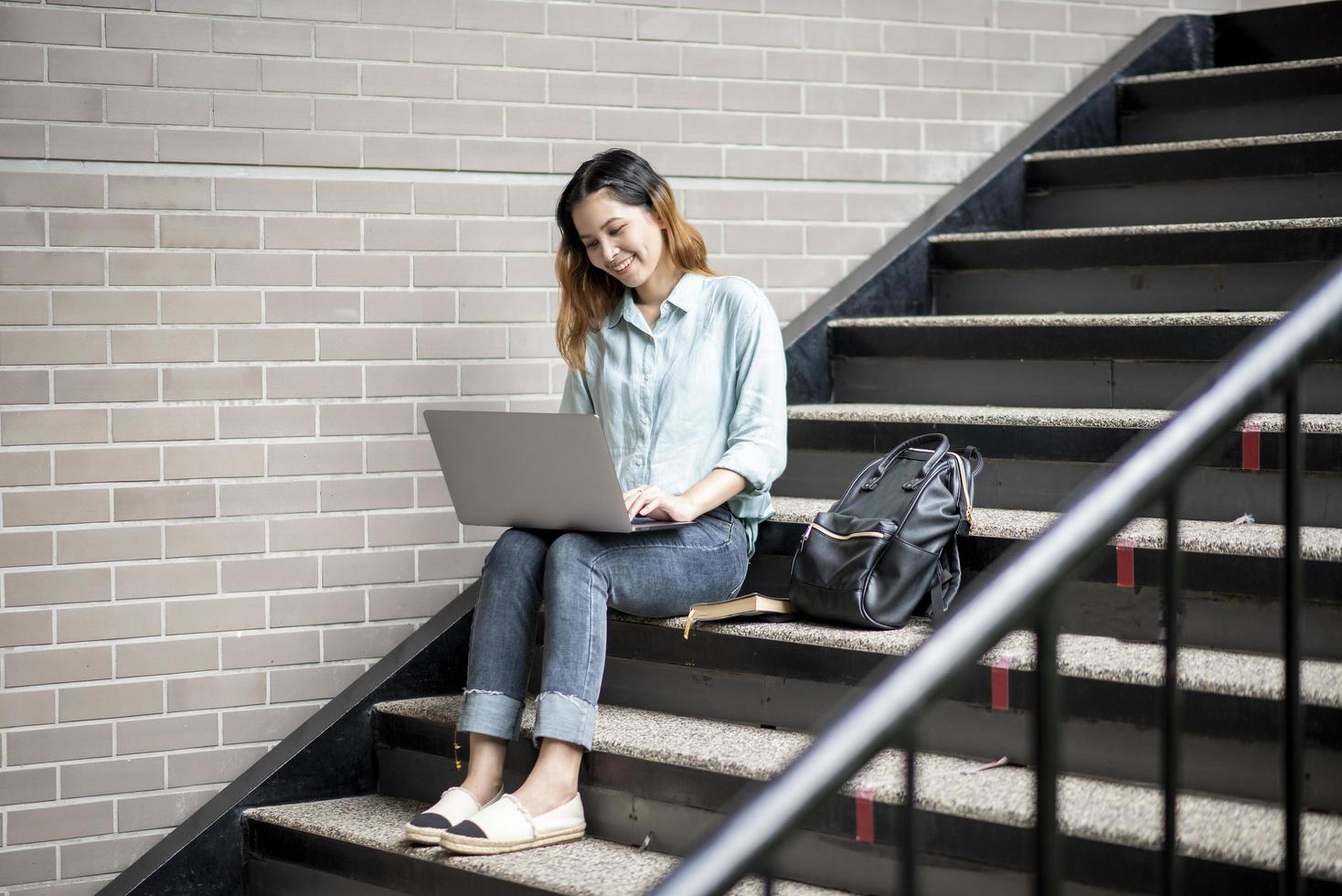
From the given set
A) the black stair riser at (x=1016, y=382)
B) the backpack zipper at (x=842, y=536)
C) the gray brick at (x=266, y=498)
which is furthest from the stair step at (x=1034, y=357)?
the gray brick at (x=266, y=498)

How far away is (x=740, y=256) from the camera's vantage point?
3771 mm

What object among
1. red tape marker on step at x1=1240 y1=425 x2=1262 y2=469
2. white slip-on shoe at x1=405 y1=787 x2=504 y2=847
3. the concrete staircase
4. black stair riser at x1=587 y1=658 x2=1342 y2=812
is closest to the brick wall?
the concrete staircase

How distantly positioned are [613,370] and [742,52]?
3.94ft

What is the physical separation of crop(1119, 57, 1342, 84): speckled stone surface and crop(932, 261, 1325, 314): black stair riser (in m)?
0.74

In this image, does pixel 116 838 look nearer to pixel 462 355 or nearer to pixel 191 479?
pixel 191 479

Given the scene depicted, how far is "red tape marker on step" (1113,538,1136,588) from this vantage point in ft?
4.25

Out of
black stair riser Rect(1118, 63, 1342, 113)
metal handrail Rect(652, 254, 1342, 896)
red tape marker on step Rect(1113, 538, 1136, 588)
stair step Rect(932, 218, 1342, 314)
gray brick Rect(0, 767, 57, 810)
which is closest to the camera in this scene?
metal handrail Rect(652, 254, 1342, 896)

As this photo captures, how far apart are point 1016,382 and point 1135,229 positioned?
48 centimetres

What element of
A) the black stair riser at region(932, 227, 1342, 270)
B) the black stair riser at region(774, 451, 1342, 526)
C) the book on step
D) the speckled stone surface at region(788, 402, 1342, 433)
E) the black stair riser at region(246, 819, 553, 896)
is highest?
the black stair riser at region(932, 227, 1342, 270)

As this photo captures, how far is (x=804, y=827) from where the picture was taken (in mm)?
1216

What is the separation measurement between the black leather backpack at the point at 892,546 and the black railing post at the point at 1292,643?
112 cm

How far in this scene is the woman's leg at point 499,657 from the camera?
262 centimetres

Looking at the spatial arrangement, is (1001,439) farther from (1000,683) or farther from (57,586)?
(57,586)

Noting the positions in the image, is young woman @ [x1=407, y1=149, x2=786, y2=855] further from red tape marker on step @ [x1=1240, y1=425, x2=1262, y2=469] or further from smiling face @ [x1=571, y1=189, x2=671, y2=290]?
red tape marker on step @ [x1=1240, y1=425, x2=1262, y2=469]
